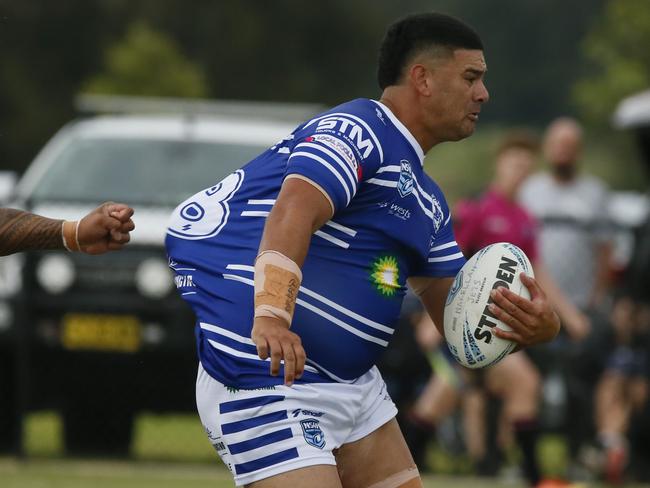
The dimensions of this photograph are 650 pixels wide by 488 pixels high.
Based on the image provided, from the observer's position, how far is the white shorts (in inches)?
195

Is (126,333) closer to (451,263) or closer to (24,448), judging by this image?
(24,448)

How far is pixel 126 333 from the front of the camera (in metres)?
10.7

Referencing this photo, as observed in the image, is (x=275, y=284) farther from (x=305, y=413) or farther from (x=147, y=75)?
(x=147, y=75)

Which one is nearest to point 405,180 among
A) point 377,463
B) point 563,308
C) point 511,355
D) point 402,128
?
point 402,128

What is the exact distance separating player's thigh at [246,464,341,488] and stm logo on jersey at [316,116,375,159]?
0.95m

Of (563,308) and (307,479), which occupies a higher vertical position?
(563,308)

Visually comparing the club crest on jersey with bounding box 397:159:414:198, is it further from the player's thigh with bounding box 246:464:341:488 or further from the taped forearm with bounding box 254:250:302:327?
the player's thigh with bounding box 246:464:341:488

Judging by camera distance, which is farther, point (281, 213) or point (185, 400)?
point (185, 400)

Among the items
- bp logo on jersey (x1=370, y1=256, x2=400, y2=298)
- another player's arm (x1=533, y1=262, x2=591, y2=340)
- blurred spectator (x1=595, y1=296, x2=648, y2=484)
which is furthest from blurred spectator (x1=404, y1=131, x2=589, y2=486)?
bp logo on jersey (x1=370, y1=256, x2=400, y2=298)

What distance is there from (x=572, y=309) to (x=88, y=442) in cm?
347

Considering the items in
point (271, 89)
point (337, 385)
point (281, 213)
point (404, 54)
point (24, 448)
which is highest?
point (271, 89)

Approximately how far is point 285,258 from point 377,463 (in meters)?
1.02

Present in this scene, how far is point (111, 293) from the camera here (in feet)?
35.3

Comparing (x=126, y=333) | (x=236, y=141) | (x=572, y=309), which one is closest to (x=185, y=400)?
(x=126, y=333)
